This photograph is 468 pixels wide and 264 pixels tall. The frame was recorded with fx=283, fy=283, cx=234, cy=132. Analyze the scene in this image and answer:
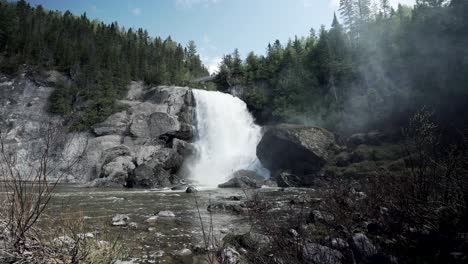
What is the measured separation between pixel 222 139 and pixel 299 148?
587 inches

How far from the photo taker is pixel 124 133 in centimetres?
4450

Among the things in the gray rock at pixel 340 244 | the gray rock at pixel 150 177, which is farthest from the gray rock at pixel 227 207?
the gray rock at pixel 150 177

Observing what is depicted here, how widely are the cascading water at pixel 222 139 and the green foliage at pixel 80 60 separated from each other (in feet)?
55.0

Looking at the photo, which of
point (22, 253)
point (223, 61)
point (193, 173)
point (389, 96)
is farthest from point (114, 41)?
point (22, 253)

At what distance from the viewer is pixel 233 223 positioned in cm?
1108

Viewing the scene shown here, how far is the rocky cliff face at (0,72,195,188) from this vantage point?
33316mm

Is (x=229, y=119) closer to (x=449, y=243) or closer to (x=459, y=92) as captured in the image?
(x=459, y=92)

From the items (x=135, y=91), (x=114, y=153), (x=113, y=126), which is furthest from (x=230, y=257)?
(x=135, y=91)

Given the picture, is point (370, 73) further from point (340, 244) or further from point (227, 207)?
point (340, 244)

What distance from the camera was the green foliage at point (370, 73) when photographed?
97.5 feet

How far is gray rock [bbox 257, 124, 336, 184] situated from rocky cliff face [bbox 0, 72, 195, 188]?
39.8ft

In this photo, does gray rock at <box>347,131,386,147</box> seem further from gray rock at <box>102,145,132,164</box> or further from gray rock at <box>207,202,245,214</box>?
gray rock at <box>102,145,132,164</box>

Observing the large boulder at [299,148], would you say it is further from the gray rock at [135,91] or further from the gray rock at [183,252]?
the gray rock at [135,91]

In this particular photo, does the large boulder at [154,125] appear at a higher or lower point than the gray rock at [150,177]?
higher
